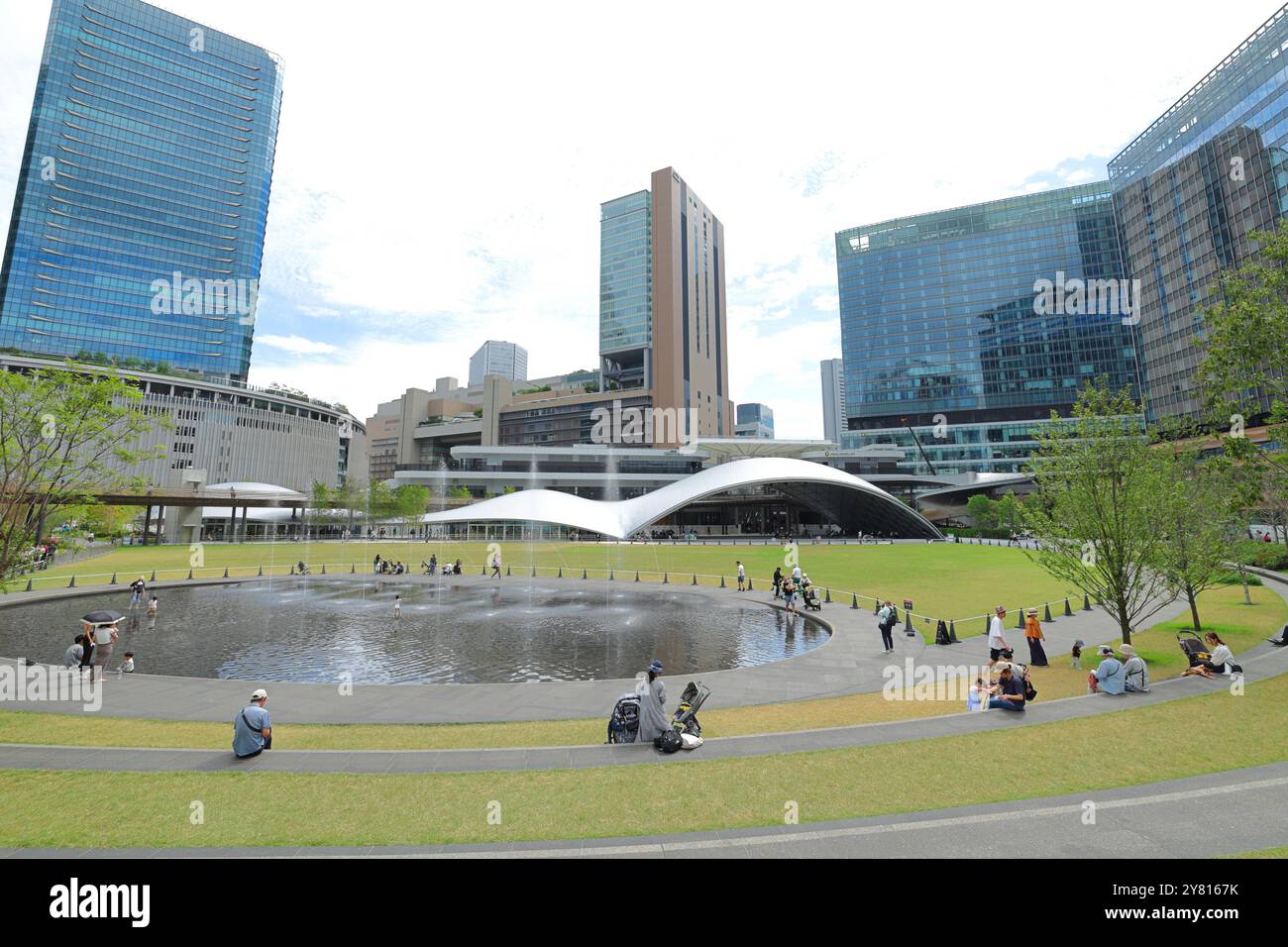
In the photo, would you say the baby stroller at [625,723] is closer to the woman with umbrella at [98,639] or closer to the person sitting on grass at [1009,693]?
the person sitting on grass at [1009,693]

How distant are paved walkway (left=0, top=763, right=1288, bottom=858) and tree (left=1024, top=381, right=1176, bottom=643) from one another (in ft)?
36.4

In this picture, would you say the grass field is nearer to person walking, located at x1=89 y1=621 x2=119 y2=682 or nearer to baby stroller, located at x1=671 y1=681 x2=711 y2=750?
baby stroller, located at x1=671 y1=681 x2=711 y2=750

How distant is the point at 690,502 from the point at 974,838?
47242 millimetres

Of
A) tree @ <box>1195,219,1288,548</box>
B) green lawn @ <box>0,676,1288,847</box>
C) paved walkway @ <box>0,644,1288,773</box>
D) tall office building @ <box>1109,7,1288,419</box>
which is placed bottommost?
paved walkway @ <box>0,644,1288,773</box>

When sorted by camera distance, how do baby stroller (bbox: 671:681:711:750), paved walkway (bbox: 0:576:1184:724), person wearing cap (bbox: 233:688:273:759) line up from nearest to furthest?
person wearing cap (bbox: 233:688:273:759) < baby stroller (bbox: 671:681:711:750) < paved walkway (bbox: 0:576:1184:724)

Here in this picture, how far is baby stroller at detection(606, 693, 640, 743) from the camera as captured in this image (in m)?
9.17

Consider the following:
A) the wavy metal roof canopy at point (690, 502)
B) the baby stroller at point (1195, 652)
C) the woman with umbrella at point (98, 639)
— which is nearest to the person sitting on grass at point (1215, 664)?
the baby stroller at point (1195, 652)

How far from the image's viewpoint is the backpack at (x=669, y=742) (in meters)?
8.70

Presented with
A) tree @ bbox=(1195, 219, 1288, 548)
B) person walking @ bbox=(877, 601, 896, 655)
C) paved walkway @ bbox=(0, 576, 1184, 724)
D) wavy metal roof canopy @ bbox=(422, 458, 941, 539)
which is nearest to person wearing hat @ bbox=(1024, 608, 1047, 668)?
paved walkway @ bbox=(0, 576, 1184, 724)

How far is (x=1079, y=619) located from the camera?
21.4 m

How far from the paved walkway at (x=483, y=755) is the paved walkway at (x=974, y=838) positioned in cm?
246

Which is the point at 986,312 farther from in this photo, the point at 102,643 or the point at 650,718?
the point at 102,643

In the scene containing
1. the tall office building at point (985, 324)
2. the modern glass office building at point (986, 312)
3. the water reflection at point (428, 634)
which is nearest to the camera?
the water reflection at point (428, 634)

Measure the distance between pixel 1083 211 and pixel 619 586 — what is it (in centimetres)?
13859
